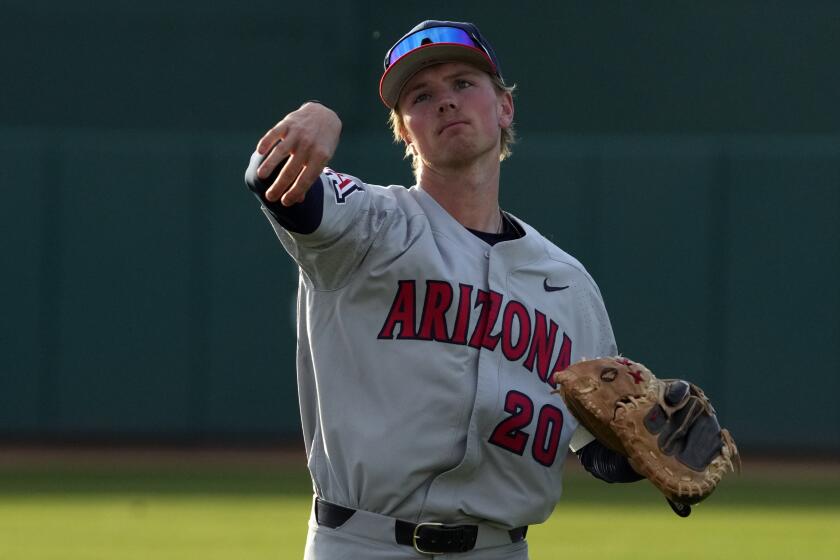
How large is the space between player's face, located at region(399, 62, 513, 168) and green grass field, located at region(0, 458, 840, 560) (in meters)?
3.44

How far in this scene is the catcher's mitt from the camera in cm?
302

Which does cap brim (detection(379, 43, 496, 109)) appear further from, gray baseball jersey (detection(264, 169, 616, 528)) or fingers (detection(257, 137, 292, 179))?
fingers (detection(257, 137, 292, 179))

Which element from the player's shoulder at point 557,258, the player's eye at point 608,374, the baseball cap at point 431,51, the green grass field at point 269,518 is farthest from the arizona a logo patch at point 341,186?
the green grass field at point 269,518

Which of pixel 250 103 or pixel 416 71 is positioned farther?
pixel 250 103

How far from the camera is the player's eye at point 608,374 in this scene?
3.06 metres

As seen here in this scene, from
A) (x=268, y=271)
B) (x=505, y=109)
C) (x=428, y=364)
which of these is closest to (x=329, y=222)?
(x=428, y=364)

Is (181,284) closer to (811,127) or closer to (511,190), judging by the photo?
(511,190)

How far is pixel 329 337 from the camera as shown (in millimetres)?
3018

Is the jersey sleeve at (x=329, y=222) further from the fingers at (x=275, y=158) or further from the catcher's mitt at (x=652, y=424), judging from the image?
the catcher's mitt at (x=652, y=424)

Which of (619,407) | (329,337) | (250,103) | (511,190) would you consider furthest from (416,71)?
(250,103)

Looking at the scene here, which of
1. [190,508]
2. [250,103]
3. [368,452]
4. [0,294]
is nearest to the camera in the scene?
[368,452]

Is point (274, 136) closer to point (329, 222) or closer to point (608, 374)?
point (329, 222)

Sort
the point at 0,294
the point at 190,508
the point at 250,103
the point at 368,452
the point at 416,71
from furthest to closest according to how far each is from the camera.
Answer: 1. the point at 250,103
2. the point at 0,294
3. the point at 190,508
4. the point at 416,71
5. the point at 368,452

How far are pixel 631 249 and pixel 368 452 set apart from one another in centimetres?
742
